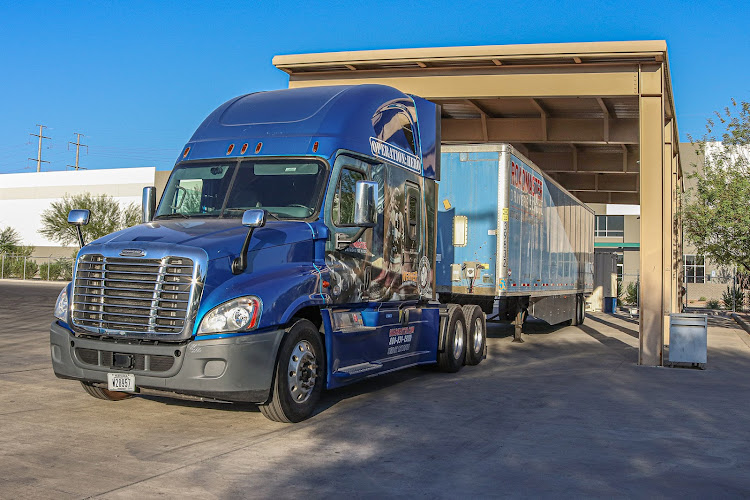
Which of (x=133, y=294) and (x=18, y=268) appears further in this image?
(x=18, y=268)

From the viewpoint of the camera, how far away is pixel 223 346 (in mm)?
7082

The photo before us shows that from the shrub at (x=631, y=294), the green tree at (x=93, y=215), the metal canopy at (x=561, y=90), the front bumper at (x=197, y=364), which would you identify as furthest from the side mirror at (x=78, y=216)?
the green tree at (x=93, y=215)

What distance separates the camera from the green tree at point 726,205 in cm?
2283

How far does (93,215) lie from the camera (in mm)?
60906

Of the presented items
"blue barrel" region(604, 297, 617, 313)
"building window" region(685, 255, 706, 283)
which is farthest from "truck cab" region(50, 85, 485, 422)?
"building window" region(685, 255, 706, 283)

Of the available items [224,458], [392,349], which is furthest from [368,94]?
[224,458]

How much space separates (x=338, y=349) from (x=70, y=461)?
3.18 meters

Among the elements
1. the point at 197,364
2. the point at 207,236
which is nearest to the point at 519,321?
the point at 207,236

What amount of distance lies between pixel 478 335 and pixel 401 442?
6.60 meters

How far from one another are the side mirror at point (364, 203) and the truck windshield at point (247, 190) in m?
0.42

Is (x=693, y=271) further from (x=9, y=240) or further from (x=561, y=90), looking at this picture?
(x=9, y=240)

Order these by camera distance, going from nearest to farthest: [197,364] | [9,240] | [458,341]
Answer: [197,364] → [458,341] → [9,240]

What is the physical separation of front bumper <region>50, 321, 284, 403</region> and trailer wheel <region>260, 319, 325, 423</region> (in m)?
0.16

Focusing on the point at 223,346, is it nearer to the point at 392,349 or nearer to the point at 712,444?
the point at 392,349
